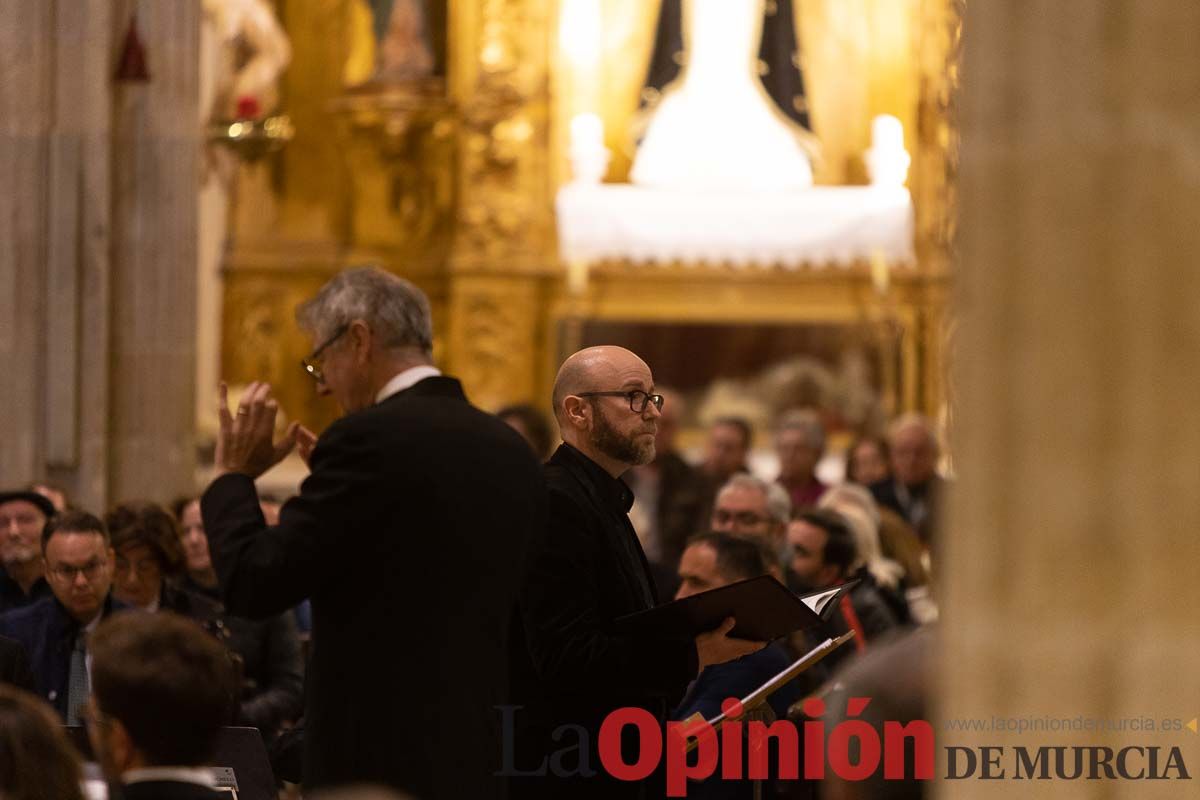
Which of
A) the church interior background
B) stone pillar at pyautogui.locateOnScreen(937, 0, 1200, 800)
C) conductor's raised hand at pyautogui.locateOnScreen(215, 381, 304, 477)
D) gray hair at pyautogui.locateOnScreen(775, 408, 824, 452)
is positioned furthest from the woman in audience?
stone pillar at pyautogui.locateOnScreen(937, 0, 1200, 800)

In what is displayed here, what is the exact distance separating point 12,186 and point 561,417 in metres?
6.10

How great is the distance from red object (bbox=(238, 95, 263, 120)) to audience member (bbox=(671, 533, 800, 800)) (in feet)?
31.8

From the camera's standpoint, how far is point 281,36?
16.6 m

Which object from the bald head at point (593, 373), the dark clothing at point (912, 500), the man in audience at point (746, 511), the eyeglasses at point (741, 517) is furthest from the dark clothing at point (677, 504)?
the bald head at point (593, 373)

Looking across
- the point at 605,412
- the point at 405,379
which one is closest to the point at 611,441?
the point at 605,412

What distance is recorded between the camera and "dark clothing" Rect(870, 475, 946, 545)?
1173 centimetres

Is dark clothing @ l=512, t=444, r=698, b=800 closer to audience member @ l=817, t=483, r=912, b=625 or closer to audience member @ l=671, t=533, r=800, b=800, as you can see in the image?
audience member @ l=671, t=533, r=800, b=800

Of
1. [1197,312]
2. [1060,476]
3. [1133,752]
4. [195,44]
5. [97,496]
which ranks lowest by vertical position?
[97,496]

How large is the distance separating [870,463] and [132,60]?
178 inches

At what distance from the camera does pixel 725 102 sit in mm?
17250

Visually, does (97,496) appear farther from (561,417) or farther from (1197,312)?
(1197,312)

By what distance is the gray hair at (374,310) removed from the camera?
4.62 meters

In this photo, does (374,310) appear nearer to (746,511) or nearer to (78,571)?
(78,571)

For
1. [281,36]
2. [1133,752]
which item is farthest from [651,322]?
[1133,752]
